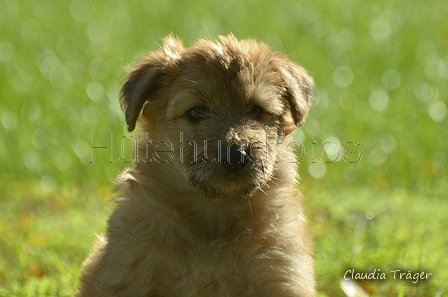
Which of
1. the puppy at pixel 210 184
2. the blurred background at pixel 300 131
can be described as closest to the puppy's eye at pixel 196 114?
the puppy at pixel 210 184

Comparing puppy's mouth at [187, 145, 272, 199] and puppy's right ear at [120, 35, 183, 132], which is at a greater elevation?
puppy's right ear at [120, 35, 183, 132]

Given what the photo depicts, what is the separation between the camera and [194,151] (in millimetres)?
4129

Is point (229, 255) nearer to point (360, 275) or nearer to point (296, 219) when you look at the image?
point (296, 219)

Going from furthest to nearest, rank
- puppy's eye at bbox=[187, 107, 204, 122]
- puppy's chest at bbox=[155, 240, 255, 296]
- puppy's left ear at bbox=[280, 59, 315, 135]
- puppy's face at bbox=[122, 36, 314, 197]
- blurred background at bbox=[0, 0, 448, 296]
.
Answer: blurred background at bbox=[0, 0, 448, 296] < puppy's left ear at bbox=[280, 59, 315, 135] < puppy's eye at bbox=[187, 107, 204, 122] < puppy's face at bbox=[122, 36, 314, 197] < puppy's chest at bbox=[155, 240, 255, 296]

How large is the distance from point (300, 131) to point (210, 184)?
4.05 m

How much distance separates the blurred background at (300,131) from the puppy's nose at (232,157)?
47.8 inches

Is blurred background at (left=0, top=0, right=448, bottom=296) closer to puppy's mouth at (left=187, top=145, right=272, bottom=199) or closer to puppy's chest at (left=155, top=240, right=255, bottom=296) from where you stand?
puppy's mouth at (left=187, top=145, right=272, bottom=199)

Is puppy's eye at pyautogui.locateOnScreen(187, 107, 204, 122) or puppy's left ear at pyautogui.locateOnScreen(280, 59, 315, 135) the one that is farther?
puppy's left ear at pyautogui.locateOnScreen(280, 59, 315, 135)

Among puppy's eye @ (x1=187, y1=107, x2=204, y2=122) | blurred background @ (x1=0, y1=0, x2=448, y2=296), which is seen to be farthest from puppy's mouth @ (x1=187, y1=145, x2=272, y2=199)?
blurred background @ (x1=0, y1=0, x2=448, y2=296)

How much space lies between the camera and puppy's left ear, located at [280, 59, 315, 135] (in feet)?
14.6

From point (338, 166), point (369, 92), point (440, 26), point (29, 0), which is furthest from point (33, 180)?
point (440, 26)

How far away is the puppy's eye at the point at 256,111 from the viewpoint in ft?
14.1

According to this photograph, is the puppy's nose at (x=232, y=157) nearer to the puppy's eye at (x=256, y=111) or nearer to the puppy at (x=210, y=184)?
the puppy at (x=210, y=184)

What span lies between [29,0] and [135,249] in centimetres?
1087
